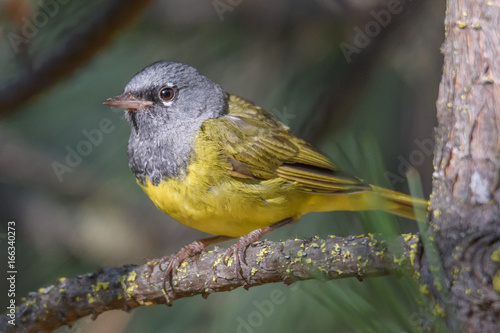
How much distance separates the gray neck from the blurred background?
430mm

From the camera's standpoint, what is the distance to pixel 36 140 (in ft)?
13.2

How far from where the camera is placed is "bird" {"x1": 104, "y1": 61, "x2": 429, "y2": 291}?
2775mm

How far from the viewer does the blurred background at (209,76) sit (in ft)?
8.09

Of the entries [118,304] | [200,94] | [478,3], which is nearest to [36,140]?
[200,94]

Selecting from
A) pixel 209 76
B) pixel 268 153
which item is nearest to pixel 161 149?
pixel 268 153

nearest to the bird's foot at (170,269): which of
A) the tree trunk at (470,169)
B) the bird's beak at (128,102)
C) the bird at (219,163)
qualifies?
the bird at (219,163)

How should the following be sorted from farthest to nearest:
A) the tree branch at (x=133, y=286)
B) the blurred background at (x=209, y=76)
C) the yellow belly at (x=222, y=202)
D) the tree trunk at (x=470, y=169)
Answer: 1. the yellow belly at (x=222, y=202)
2. the blurred background at (x=209, y=76)
3. the tree branch at (x=133, y=286)
4. the tree trunk at (x=470, y=169)

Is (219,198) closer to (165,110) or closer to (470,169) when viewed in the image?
(165,110)

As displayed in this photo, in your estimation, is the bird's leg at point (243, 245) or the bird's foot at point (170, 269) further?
the bird's foot at point (170, 269)

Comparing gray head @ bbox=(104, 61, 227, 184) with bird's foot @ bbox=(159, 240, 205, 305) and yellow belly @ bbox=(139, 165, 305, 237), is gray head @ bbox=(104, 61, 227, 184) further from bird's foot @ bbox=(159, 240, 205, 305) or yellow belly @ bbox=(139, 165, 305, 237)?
bird's foot @ bbox=(159, 240, 205, 305)

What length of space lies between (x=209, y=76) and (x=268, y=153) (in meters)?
0.70

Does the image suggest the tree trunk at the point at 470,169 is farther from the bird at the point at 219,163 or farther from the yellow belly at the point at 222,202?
the yellow belly at the point at 222,202

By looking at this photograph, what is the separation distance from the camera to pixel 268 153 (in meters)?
3.17

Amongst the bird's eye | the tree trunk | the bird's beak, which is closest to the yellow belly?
the bird's beak
